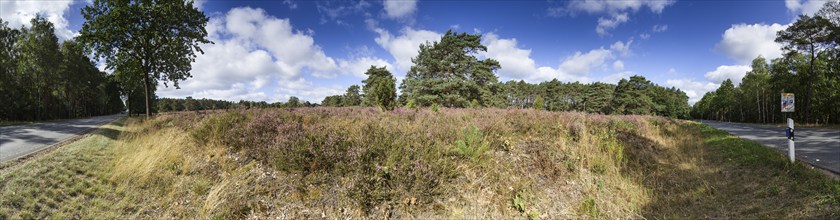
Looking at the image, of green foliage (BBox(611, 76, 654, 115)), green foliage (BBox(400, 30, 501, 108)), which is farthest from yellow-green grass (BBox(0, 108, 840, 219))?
green foliage (BBox(611, 76, 654, 115))

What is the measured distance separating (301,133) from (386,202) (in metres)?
2.51

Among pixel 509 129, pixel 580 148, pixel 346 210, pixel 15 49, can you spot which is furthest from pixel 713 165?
pixel 15 49

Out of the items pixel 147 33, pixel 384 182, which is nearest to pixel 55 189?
pixel 384 182

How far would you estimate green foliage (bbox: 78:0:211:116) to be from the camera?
16.7m

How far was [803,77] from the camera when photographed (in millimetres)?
30875

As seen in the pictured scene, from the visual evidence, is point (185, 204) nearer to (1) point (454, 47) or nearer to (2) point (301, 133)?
(2) point (301, 133)

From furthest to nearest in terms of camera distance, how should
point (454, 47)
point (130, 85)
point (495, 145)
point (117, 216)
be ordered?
point (454, 47) < point (130, 85) < point (495, 145) < point (117, 216)

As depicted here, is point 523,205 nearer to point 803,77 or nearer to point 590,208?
point 590,208

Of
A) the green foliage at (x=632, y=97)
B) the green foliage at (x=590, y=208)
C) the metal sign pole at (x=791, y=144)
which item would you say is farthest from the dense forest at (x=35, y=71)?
the green foliage at (x=632, y=97)

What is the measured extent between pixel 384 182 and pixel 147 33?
2086cm

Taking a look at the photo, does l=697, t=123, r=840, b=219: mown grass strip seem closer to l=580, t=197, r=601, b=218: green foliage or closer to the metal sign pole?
the metal sign pole

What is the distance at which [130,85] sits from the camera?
66.0ft

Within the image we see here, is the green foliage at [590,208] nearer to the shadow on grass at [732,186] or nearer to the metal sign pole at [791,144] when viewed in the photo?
the shadow on grass at [732,186]

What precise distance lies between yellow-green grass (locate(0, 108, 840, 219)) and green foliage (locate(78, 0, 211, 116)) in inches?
575
